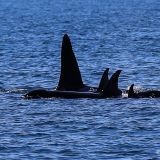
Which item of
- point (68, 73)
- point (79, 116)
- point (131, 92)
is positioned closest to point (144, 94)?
point (131, 92)

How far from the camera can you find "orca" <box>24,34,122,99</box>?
4612 cm

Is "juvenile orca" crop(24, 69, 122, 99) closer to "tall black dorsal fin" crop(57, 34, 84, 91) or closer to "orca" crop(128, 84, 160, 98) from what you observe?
"orca" crop(128, 84, 160, 98)

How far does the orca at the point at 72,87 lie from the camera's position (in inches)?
1816

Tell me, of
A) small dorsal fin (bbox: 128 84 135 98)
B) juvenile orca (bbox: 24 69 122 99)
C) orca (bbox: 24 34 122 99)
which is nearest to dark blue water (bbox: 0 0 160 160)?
small dorsal fin (bbox: 128 84 135 98)

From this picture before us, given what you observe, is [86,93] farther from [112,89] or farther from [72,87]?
[72,87]

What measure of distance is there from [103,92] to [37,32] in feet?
222

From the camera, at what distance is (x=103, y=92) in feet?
152

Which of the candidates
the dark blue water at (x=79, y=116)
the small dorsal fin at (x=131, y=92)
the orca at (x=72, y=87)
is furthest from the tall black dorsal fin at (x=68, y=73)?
the small dorsal fin at (x=131, y=92)

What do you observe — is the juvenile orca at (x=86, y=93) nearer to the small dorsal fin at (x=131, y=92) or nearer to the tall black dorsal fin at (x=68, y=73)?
the small dorsal fin at (x=131, y=92)

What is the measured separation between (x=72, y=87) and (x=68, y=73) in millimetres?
647

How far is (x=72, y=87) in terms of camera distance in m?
47.8

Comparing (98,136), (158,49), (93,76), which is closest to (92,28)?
(158,49)

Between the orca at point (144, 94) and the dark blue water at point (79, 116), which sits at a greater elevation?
the orca at point (144, 94)

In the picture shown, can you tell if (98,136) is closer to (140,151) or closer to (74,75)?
(140,151)
